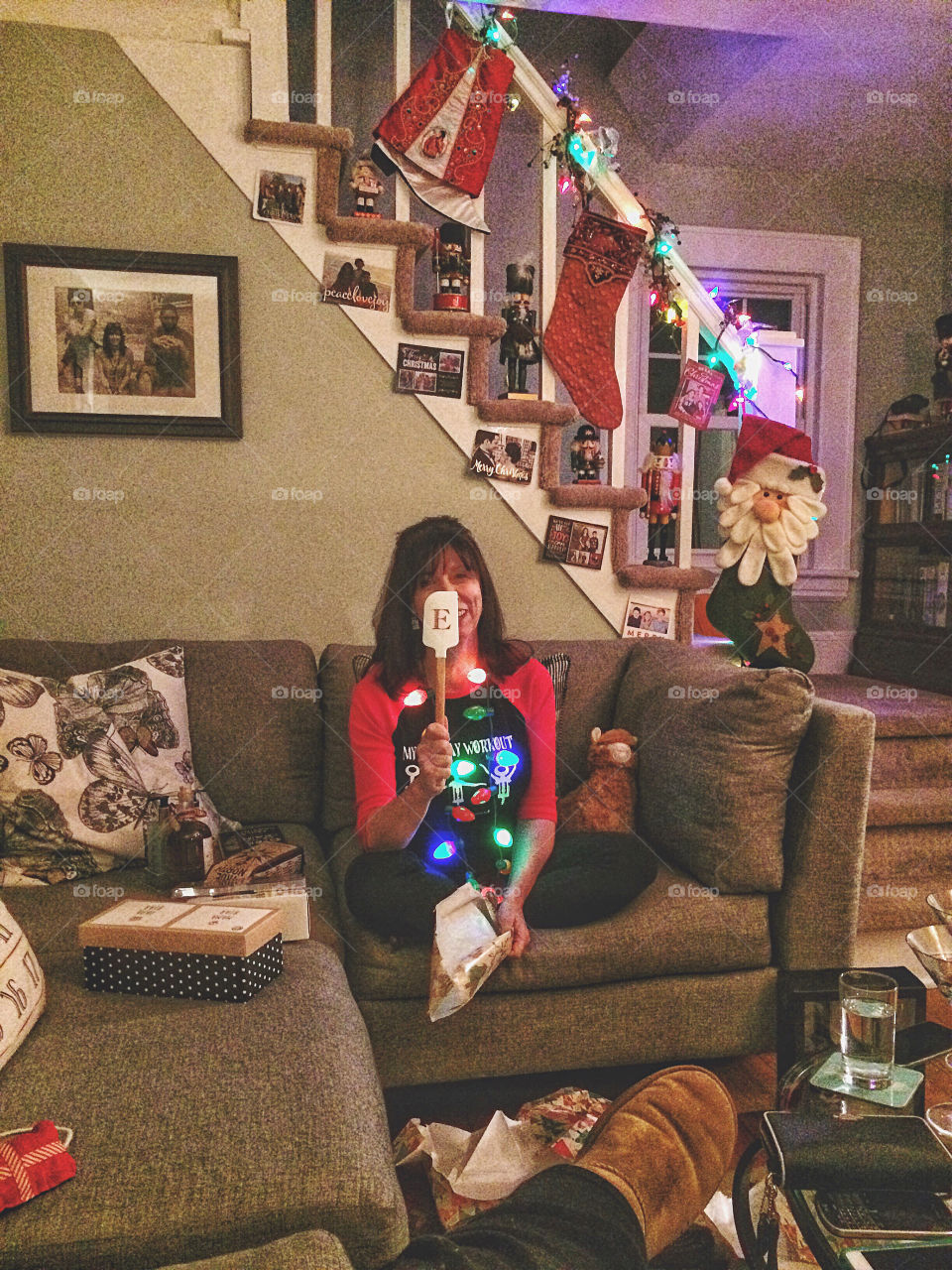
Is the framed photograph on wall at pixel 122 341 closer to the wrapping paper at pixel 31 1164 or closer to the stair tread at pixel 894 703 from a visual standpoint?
the wrapping paper at pixel 31 1164

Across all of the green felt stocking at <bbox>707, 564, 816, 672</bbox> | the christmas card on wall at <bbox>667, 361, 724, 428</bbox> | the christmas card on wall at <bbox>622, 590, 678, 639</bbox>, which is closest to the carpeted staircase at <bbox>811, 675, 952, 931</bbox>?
the green felt stocking at <bbox>707, 564, 816, 672</bbox>

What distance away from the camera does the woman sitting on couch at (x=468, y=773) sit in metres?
1.75

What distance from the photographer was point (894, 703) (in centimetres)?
343

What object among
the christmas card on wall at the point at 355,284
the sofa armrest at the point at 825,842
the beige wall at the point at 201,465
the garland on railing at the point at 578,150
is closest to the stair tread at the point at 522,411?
the beige wall at the point at 201,465

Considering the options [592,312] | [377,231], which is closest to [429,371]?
[377,231]

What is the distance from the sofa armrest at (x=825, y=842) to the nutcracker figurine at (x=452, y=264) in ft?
5.35

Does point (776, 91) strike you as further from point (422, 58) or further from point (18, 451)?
point (18, 451)

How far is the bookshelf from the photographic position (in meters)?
3.68

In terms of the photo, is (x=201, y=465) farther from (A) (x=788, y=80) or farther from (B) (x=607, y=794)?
(A) (x=788, y=80)

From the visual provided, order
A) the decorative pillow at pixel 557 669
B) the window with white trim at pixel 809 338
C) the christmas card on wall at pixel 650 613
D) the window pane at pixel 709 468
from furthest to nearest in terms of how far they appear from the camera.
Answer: the window pane at pixel 709 468 → the window with white trim at pixel 809 338 → the christmas card on wall at pixel 650 613 → the decorative pillow at pixel 557 669

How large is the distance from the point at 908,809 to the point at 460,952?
1.92 m

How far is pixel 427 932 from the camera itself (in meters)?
1.67

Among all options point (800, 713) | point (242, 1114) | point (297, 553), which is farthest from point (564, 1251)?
point (297, 553)

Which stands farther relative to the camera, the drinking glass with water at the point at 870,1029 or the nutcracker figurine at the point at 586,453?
the nutcracker figurine at the point at 586,453
